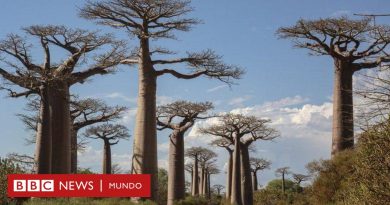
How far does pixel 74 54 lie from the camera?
12.8 m

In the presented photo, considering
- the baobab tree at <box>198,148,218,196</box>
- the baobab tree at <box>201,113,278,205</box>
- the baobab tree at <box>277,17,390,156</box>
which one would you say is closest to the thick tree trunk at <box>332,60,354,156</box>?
the baobab tree at <box>277,17,390,156</box>

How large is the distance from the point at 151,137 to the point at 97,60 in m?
2.57

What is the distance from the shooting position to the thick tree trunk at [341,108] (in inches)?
497

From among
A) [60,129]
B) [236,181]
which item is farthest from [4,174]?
[236,181]

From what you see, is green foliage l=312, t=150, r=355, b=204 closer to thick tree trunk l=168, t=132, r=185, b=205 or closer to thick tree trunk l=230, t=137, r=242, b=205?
thick tree trunk l=168, t=132, r=185, b=205

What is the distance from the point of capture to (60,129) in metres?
12.4

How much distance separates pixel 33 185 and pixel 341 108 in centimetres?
655

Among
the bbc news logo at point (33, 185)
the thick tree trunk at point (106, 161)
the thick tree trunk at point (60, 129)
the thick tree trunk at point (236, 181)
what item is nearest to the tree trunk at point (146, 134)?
the thick tree trunk at point (60, 129)

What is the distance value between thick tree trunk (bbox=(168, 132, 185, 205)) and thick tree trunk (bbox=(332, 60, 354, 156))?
5.93 m

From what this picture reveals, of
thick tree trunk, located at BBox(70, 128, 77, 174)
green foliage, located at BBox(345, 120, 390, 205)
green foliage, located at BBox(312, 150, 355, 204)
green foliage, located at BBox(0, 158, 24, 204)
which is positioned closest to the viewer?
green foliage, located at BBox(345, 120, 390, 205)

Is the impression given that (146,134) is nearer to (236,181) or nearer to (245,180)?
(236,181)

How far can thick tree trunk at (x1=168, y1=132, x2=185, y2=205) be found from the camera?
693 inches

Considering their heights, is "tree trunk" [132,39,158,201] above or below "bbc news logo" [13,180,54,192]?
above

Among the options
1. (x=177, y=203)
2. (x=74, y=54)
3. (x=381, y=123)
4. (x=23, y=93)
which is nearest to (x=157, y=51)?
(x=74, y=54)
